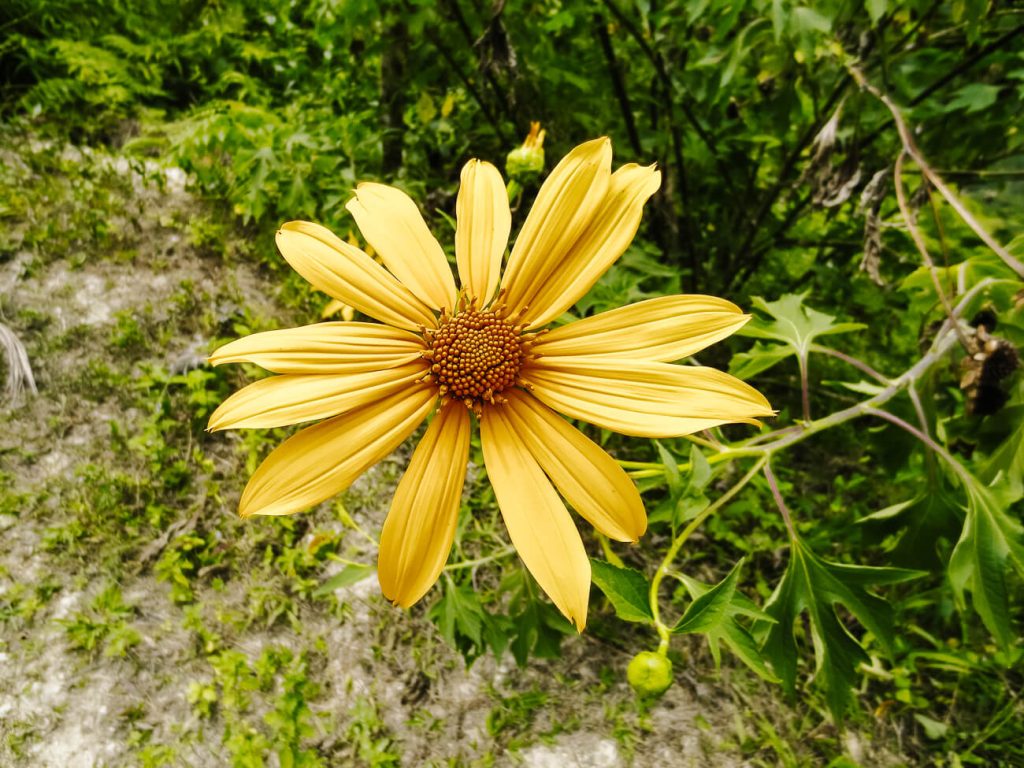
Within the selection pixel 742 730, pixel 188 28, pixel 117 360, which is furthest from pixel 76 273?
pixel 742 730

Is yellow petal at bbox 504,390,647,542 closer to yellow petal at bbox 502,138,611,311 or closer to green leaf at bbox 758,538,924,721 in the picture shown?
yellow petal at bbox 502,138,611,311

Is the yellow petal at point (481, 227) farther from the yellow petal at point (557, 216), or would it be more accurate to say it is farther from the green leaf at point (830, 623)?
the green leaf at point (830, 623)

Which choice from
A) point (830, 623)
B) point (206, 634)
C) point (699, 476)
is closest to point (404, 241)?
point (699, 476)

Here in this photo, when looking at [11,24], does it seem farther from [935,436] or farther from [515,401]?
[935,436]

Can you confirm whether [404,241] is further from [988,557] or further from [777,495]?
[988,557]

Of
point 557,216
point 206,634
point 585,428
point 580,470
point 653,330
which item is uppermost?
point 557,216

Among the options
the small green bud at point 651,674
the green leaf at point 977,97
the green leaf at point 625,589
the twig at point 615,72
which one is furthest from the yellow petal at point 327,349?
the green leaf at point 977,97
